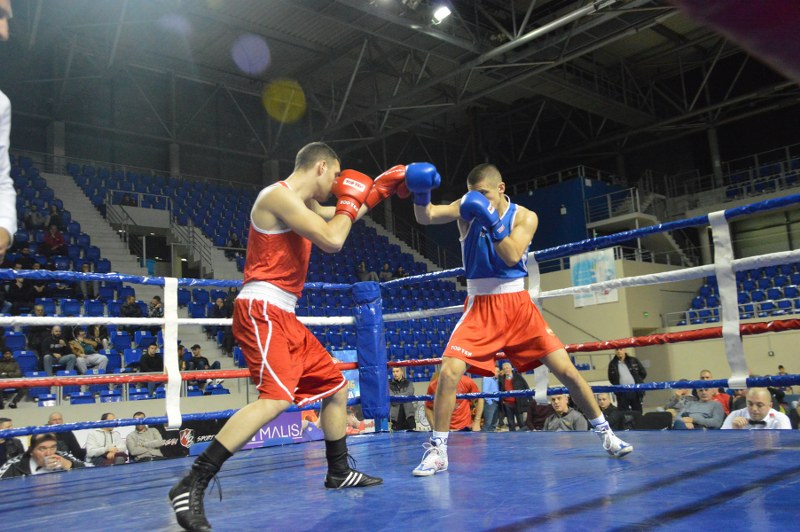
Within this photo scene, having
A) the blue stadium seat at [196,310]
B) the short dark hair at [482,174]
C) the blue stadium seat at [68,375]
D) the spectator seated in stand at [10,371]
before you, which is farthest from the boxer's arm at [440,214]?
the blue stadium seat at [196,310]

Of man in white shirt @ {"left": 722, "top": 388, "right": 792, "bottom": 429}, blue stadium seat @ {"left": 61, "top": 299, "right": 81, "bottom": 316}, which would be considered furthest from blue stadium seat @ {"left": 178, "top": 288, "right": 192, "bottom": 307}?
man in white shirt @ {"left": 722, "top": 388, "right": 792, "bottom": 429}

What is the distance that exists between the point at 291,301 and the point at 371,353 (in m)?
1.49

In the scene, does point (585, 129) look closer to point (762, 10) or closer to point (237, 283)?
point (237, 283)

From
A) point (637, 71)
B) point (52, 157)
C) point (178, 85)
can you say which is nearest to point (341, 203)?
point (52, 157)

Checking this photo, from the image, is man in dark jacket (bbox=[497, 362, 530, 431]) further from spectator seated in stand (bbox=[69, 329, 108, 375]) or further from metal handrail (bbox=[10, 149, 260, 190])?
metal handrail (bbox=[10, 149, 260, 190])

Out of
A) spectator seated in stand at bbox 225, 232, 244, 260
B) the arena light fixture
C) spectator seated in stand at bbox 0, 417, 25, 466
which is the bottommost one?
spectator seated in stand at bbox 0, 417, 25, 466

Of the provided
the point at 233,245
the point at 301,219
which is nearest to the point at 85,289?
the point at 233,245

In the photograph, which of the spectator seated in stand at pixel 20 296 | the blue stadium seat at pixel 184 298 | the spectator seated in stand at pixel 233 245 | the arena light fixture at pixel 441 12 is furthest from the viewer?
the spectator seated in stand at pixel 233 245

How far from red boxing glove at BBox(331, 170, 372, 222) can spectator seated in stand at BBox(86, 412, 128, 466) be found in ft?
13.2

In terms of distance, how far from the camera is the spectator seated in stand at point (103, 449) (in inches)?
217

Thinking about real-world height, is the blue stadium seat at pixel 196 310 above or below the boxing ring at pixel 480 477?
above

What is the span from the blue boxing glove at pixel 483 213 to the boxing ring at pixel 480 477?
2.48 ft

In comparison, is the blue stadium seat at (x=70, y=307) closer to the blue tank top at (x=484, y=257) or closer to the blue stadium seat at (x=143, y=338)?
the blue stadium seat at (x=143, y=338)

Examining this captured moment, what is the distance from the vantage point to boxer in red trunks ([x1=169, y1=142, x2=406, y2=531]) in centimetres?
223
